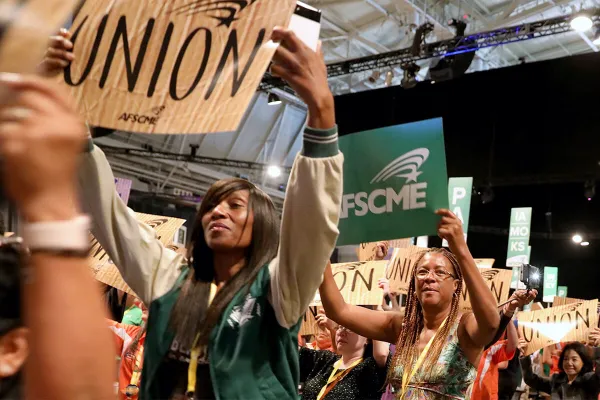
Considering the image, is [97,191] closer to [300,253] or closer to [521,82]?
[300,253]

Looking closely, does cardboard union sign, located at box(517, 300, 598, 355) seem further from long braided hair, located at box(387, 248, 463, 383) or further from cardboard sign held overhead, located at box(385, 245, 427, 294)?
long braided hair, located at box(387, 248, 463, 383)

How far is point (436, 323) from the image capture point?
320 cm

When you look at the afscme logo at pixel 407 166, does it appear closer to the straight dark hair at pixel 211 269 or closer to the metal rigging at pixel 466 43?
the straight dark hair at pixel 211 269

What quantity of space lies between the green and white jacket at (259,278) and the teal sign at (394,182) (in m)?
0.63

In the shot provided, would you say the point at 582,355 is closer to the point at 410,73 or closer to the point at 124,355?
the point at 124,355

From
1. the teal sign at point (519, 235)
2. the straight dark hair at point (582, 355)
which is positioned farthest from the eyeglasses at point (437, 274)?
the teal sign at point (519, 235)

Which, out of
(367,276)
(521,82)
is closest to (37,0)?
(367,276)

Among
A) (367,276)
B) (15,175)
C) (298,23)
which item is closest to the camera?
(15,175)

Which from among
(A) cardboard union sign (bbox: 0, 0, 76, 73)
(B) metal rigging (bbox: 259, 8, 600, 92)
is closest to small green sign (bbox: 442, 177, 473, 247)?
(B) metal rigging (bbox: 259, 8, 600, 92)

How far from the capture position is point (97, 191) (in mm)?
1655

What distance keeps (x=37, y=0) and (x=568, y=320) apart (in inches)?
245

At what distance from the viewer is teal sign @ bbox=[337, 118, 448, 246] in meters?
2.29

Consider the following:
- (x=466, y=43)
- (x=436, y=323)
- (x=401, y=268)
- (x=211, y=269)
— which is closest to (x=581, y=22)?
(x=466, y=43)

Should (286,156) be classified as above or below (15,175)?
above
